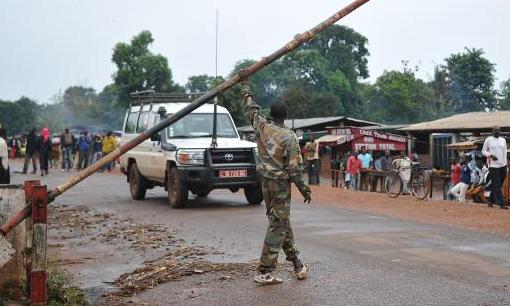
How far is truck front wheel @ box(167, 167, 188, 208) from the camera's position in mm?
13023

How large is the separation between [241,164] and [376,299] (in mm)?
7487

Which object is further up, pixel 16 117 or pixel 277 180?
pixel 16 117

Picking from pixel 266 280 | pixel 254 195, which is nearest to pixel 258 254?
pixel 266 280

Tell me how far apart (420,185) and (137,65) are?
3683cm

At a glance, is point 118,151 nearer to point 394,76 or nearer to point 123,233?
point 123,233

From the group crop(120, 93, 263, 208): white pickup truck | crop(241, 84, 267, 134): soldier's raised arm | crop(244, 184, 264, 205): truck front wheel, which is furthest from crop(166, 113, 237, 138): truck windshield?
crop(241, 84, 267, 134): soldier's raised arm

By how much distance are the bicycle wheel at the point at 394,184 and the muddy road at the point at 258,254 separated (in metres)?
4.54

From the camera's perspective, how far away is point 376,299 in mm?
5719

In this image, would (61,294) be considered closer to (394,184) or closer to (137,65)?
(394,184)

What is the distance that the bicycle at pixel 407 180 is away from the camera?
17047 mm

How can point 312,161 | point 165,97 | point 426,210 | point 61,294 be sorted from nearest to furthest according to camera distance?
point 61,294 < point 426,210 < point 165,97 < point 312,161

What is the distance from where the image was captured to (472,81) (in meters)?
50.8

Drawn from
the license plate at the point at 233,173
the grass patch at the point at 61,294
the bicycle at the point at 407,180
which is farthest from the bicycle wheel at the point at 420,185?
the grass patch at the point at 61,294

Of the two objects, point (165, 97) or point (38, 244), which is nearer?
point (38, 244)
